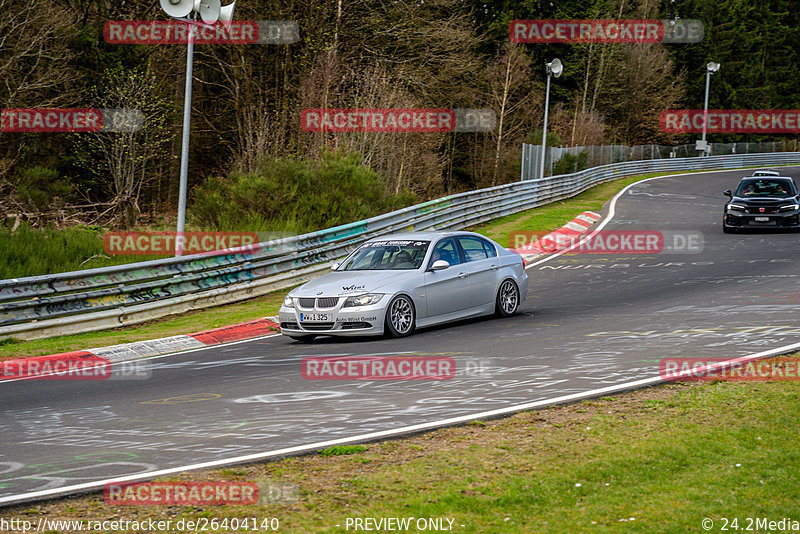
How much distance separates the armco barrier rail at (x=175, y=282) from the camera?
14.4 m

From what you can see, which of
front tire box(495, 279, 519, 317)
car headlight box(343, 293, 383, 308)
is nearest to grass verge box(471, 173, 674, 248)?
front tire box(495, 279, 519, 317)

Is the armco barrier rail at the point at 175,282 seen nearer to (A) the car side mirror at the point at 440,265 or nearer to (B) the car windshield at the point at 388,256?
(B) the car windshield at the point at 388,256

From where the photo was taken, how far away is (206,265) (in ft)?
57.0

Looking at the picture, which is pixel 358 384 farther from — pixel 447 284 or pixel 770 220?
pixel 770 220

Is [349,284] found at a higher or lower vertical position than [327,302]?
higher

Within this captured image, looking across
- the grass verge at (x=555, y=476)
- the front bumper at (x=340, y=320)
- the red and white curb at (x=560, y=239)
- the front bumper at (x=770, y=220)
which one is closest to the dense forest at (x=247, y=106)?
the red and white curb at (x=560, y=239)

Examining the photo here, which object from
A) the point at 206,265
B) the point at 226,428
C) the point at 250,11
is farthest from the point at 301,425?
the point at 250,11

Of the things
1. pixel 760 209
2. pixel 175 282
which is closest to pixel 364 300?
pixel 175 282

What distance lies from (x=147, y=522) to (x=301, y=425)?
2.62 metres

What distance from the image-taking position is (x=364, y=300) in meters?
12.9

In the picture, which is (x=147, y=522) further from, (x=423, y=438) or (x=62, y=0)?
(x=62, y=0)

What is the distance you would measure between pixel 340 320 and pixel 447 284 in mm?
1895

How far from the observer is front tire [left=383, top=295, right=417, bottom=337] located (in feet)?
42.3

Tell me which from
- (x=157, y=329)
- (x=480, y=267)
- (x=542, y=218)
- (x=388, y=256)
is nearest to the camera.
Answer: (x=388, y=256)
